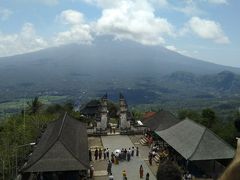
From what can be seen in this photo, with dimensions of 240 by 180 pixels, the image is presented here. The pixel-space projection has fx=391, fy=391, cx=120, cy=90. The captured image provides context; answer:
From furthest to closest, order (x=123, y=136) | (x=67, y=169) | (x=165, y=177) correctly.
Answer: (x=123, y=136)
(x=67, y=169)
(x=165, y=177)

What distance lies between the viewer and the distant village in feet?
79.1

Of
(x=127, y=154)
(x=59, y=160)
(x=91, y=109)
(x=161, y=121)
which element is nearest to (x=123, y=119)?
(x=161, y=121)

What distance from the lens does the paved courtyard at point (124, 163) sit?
90.7ft

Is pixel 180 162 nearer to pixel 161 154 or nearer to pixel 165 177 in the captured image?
pixel 161 154

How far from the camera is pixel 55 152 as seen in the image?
24516 mm

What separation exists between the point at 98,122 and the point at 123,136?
354 cm

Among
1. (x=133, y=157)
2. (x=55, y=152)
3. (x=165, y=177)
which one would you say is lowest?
(x=133, y=157)

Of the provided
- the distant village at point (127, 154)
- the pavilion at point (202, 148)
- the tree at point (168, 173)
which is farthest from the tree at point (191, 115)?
the tree at point (168, 173)

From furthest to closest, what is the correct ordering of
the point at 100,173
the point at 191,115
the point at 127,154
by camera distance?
the point at 191,115 < the point at 127,154 < the point at 100,173

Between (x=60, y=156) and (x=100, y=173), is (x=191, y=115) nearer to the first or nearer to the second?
(x=100, y=173)

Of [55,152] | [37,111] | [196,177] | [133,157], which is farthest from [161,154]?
[37,111]

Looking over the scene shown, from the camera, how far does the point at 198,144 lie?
27.3m

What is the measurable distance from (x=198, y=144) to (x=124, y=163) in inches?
267

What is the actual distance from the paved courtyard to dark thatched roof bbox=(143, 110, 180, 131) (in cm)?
284
